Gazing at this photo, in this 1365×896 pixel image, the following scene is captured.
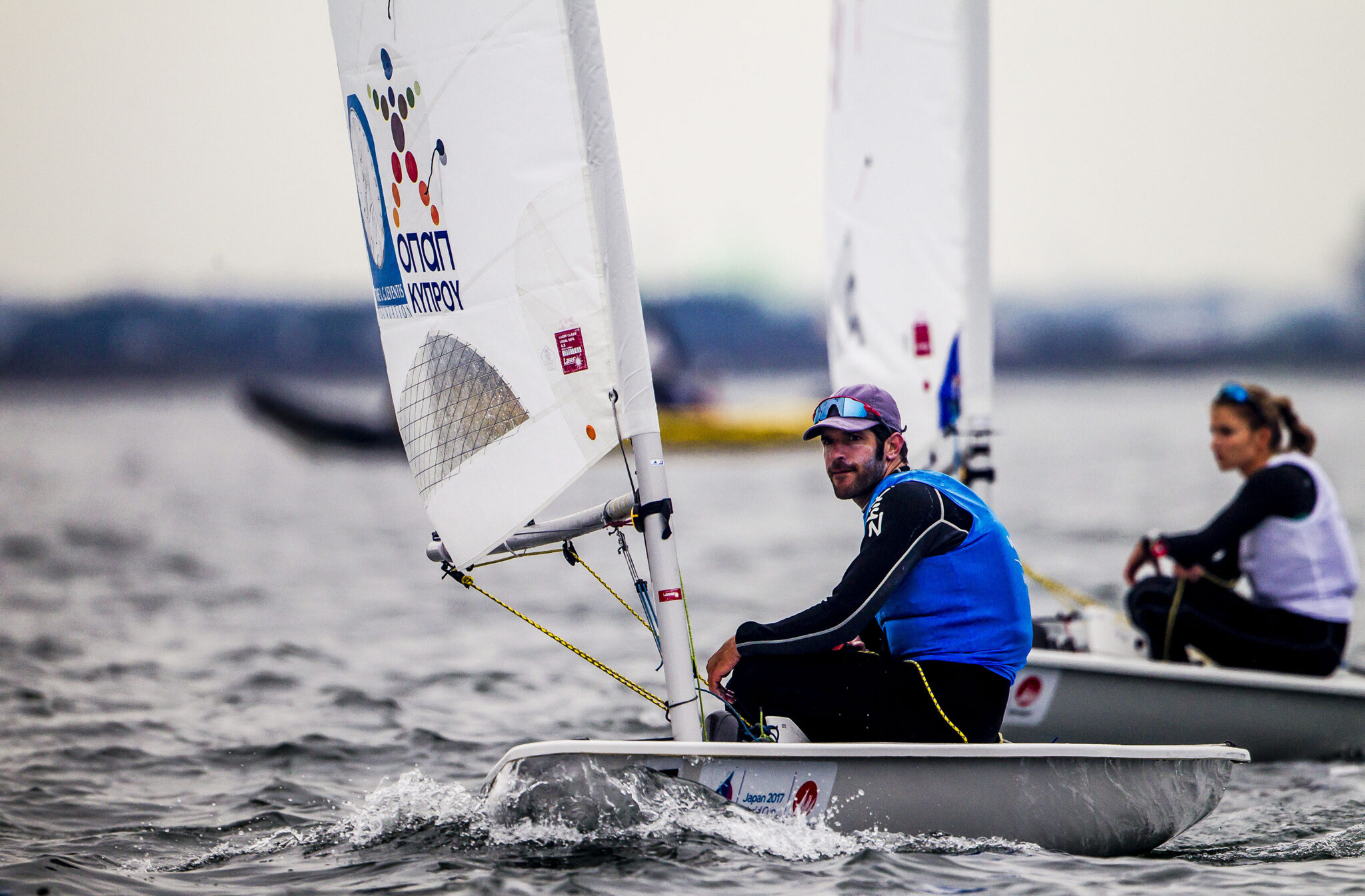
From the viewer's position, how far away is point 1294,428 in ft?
15.9

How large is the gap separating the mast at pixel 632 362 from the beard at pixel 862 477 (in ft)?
1.42

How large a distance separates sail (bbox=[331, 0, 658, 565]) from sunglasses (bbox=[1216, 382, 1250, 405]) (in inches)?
96.9

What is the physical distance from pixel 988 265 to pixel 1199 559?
1.43 meters

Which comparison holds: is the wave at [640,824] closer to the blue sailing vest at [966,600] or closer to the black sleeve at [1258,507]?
the blue sailing vest at [966,600]

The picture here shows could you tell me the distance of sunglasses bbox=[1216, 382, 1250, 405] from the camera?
4777 millimetres

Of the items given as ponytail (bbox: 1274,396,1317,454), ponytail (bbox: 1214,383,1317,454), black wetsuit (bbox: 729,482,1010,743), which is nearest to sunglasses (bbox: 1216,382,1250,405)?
ponytail (bbox: 1214,383,1317,454)

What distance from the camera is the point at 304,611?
30.4 feet

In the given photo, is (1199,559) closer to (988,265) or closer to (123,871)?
(988,265)

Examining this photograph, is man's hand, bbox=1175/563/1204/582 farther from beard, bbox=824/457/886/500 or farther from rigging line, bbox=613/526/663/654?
rigging line, bbox=613/526/663/654

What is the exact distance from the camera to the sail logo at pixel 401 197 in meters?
3.53

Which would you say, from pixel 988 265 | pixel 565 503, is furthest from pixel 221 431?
pixel 988 265

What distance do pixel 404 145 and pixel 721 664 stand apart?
161cm

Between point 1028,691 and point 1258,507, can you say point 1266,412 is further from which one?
point 1028,691

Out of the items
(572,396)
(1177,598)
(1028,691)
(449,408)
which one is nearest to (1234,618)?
(1177,598)
